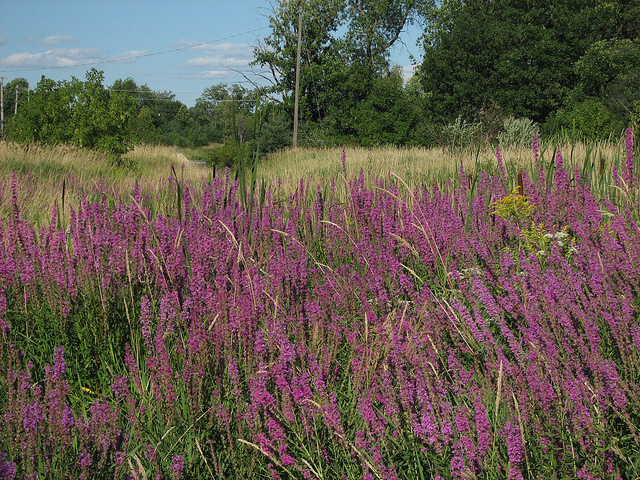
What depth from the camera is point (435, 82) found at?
33469 millimetres

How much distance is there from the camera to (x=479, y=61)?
31.8 metres

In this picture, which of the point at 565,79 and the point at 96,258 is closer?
the point at 96,258

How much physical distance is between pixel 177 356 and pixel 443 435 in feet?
3.87

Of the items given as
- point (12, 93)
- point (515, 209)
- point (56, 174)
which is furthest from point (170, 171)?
point (12, 93)

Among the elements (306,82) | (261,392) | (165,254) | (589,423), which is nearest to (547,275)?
(589,423)

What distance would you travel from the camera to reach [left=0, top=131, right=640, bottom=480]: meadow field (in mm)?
1428

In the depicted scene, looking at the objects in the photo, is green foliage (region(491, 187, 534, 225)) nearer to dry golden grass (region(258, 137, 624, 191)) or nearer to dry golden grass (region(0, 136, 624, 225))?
dry golden grass (region(258, 137, 624, 191))

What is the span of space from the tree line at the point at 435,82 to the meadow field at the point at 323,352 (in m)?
18.0

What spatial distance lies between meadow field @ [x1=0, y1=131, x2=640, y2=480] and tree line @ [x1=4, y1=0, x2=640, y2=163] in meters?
18.0

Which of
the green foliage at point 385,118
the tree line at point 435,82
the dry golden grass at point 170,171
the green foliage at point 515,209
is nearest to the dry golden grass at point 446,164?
the dry golden grass at point 170,171

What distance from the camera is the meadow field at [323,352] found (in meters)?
1.43

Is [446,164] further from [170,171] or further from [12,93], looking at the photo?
[12,93]

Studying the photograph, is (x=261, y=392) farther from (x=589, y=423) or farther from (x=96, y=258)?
(x=96, y=258)

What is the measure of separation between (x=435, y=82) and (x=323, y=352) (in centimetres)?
3427
